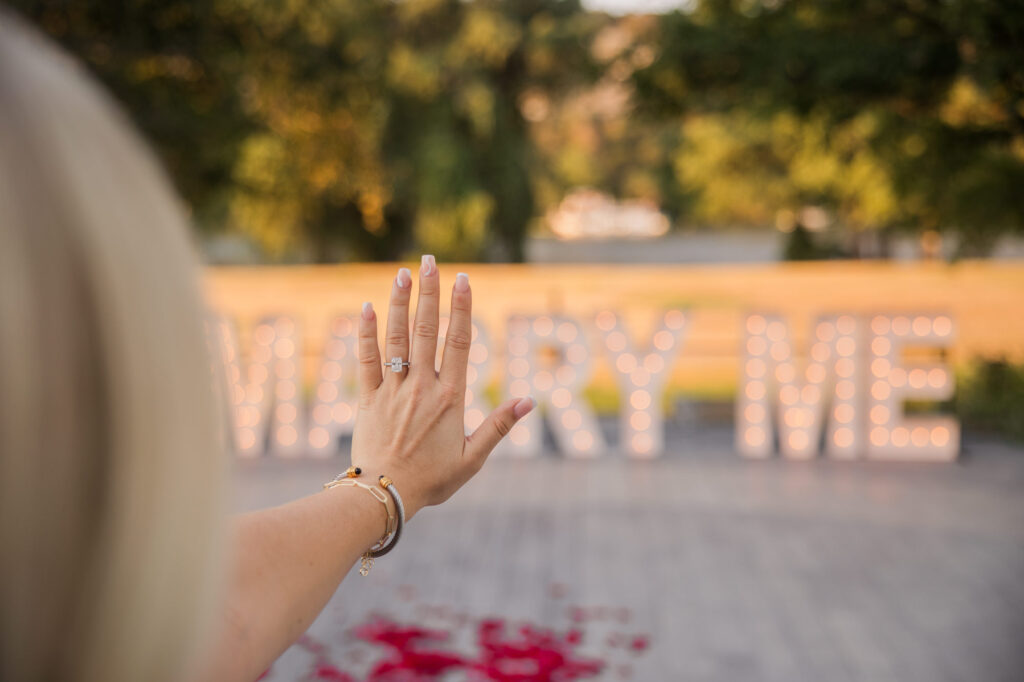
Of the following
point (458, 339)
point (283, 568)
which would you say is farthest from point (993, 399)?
point (283, 568)

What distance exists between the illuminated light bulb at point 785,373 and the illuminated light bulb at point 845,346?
44 centimetres

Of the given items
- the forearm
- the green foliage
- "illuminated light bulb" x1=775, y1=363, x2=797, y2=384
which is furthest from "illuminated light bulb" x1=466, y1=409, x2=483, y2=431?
the forearm

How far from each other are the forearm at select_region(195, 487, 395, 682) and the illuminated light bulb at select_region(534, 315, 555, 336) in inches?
277

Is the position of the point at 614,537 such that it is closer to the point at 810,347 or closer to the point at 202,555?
the point at 810,347

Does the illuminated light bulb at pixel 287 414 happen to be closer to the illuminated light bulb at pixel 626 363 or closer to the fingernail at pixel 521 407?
the illuminated light bulb at pixel 626 363

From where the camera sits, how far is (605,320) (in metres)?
8.28

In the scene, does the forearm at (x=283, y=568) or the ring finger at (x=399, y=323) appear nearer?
the forearm at (x=283, y=568)

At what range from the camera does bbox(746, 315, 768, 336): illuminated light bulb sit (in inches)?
326

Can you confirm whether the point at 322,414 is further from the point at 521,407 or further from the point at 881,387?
the point at 521,407

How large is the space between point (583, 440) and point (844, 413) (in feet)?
7.80

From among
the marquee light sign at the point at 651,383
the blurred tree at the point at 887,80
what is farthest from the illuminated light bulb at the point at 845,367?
the blurred tree at the point at 887,80

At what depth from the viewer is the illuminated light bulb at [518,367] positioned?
8.24m

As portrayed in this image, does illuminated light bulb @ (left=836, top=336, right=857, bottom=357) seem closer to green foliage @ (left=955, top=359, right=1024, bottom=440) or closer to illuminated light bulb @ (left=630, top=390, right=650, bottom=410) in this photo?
illuminated light bulb @ (left=630, top=390, right=650, bottom=410)

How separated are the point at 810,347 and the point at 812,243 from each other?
2729cm
